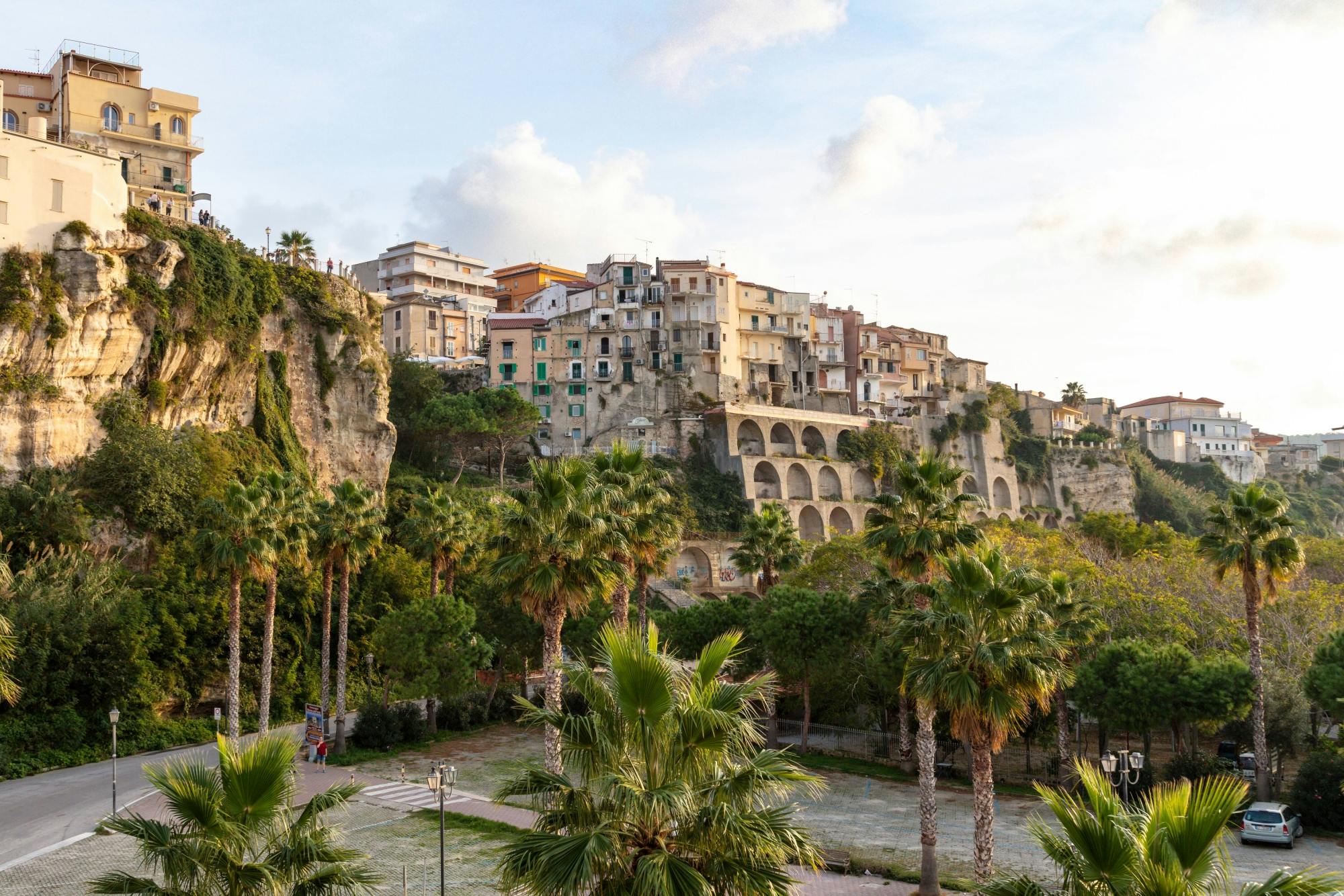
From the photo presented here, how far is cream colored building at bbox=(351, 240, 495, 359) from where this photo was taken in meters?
100

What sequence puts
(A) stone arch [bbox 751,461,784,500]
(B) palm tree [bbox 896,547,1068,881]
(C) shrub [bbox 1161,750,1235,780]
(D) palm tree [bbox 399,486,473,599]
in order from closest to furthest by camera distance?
(B) palm tree [bbox 896,547,1068,881] < (C) shrub [bbox 1161,750,1235,780] < (D) palm tree [bbox 399,486,473,599] < (A) stone arch [bbox 751,461,784,500]

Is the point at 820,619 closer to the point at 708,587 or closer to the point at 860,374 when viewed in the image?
the point at 708,587

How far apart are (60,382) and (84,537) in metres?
7.43

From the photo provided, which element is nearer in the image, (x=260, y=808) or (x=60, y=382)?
(x=260, y=808)

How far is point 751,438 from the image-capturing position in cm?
8556

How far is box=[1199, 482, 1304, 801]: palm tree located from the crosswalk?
2312 cm

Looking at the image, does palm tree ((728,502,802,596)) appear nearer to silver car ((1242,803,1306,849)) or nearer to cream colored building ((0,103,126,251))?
silver car ((1242,803,1306,849))

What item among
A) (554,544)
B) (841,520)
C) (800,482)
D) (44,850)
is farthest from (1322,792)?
(800,482)

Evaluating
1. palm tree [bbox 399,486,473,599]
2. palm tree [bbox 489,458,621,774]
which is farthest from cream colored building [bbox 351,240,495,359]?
palm tree [bbox 489,458,621,774]

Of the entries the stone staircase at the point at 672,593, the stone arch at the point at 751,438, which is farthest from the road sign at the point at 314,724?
the stone arch at the point at 751,438

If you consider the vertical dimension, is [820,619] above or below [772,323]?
below

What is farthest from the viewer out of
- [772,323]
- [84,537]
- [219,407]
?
[772,323]

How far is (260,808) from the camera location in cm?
1110

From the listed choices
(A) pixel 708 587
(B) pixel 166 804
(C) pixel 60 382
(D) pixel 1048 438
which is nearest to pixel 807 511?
(A) pixel 708 587
